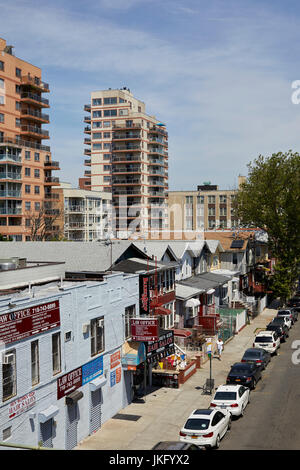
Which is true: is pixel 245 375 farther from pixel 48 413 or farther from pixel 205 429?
pixel 48 413

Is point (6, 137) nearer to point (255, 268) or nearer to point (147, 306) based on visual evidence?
point (255, 268)

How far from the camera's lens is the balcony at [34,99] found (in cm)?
7934

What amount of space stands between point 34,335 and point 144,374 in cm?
1135

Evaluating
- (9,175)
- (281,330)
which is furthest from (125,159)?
(281,330)

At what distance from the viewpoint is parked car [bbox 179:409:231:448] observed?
21891mm

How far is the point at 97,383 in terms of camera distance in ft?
81.1

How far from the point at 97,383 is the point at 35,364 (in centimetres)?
511

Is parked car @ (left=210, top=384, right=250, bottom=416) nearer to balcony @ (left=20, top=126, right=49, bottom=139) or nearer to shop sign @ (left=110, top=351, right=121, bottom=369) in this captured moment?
shop sign @ (left=110, top=351, right=121, bottom=369)

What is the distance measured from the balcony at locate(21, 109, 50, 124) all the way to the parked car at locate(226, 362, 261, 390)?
59.5m

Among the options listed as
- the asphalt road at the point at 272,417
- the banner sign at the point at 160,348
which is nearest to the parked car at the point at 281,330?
the asphalt road at the point at 272,417
